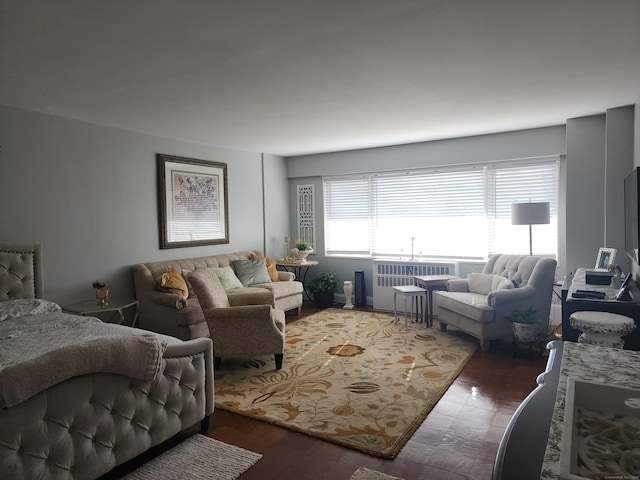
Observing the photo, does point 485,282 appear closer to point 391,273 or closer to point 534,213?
point 534,213

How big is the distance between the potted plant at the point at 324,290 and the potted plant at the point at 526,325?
2988 millimetres

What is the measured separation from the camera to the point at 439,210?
6.29 meters

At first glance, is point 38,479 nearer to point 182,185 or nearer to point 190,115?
point 190,115

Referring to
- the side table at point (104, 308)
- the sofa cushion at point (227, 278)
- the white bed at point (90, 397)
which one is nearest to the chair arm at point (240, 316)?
the white bed at point (90, 397)

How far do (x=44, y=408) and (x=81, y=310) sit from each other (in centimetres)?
235

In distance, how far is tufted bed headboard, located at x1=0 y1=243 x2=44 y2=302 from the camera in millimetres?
3805

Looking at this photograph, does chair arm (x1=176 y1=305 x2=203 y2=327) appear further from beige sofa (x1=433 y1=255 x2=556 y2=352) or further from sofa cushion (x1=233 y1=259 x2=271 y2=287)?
beige sofa (x1=433 y1=255 x2=556 y2=352)

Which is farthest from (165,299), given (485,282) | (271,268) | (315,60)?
(485,282)

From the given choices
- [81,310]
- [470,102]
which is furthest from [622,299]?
[81,310]

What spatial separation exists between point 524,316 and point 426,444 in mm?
2268

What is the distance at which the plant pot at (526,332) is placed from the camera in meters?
4.33

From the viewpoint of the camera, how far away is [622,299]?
3135mm

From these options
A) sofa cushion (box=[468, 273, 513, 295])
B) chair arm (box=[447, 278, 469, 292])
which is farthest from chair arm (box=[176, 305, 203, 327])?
sofa cushion (box=[468, 273, 513, 295])

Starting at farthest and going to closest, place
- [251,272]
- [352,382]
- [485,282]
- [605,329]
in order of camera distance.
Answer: [251,272]
[485,282]
[352,382]
[605,329]
